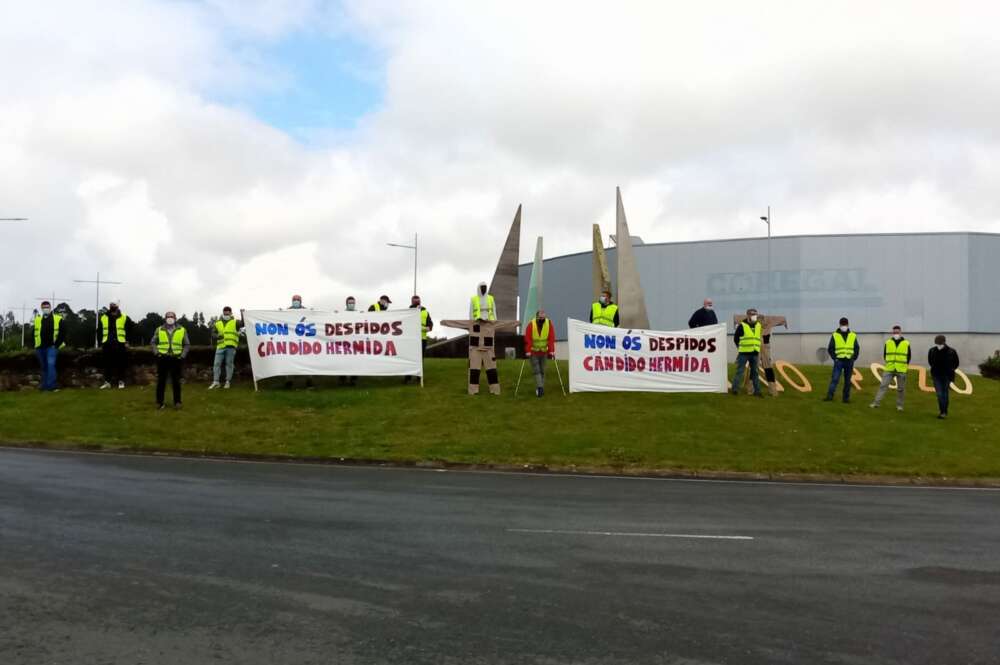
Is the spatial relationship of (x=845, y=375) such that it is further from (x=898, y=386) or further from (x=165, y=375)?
(x=165, y=375)

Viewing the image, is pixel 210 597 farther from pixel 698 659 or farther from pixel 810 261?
pixel 810 261

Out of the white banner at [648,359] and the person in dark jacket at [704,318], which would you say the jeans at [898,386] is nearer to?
the white banner at [648,359]

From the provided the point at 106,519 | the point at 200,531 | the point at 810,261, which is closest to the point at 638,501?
the point at 200,531

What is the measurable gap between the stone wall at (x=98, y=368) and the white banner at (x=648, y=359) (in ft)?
28.7

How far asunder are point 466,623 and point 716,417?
14.3 m

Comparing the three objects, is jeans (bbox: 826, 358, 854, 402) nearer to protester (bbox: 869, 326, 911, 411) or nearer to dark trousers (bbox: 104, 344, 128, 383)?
protester (bbox: 869, 326, 911, 411)

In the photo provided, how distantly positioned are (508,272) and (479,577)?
102 ft

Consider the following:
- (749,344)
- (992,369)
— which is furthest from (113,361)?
(992,369)

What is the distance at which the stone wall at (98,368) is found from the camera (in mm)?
23953

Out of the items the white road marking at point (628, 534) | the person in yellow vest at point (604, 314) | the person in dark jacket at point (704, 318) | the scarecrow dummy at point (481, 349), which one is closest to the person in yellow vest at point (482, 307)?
the scarecrow dummy at point (481, 349)

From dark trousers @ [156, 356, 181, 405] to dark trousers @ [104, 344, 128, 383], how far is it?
3520 mm

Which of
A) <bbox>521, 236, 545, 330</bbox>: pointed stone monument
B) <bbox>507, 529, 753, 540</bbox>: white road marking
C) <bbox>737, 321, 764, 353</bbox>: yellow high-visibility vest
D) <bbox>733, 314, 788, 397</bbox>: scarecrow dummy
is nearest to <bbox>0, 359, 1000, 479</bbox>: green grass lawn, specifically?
<bbox>733, 314, 788, 397</bbox>: scarecrow dummy

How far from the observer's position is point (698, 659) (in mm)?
5078

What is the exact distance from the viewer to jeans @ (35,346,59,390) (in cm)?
2359
